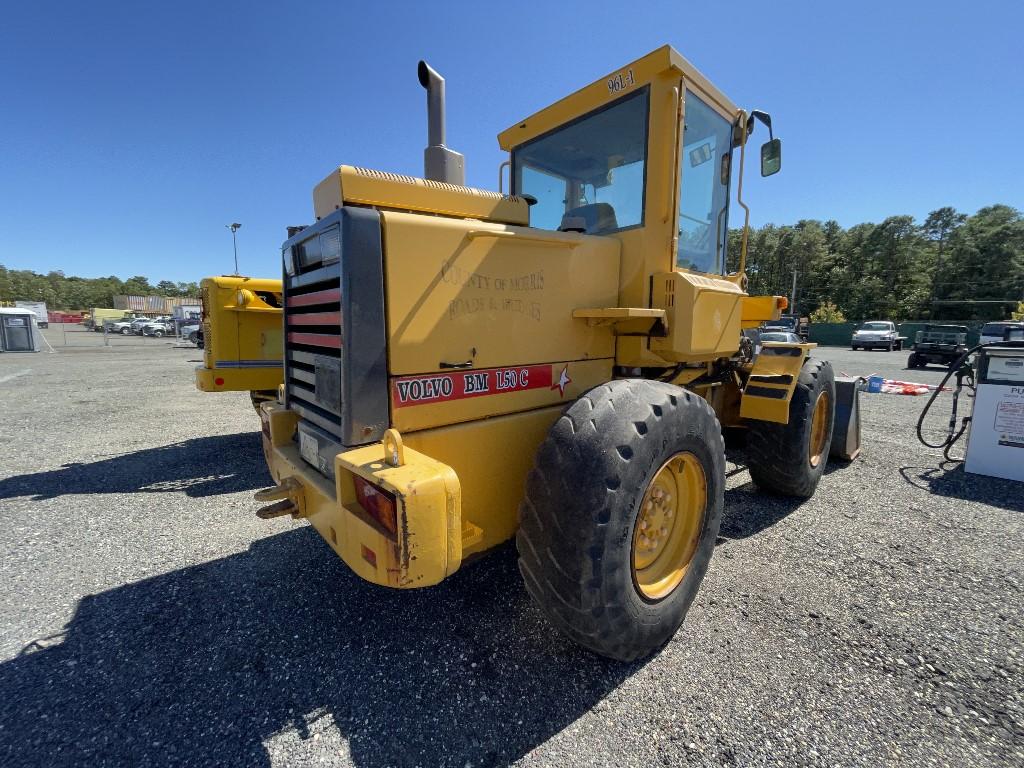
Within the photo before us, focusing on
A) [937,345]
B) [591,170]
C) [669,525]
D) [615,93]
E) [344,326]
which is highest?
[615,93]

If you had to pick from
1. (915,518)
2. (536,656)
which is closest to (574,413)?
(536,656)

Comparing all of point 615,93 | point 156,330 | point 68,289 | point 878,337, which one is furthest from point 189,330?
point 68,289

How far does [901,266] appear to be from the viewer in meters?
58.1

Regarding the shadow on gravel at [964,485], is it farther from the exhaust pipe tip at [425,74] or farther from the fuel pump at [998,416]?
the exhaust pipe tip at [425,74]

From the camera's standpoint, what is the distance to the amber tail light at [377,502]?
5.94 feet

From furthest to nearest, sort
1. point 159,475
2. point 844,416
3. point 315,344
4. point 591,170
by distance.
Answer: point 844,416, point 159,475, point 591,170, point 315,344

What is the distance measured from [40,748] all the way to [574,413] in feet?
8.49

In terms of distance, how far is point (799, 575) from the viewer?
320cm

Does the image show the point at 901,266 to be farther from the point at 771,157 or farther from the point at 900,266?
A: the point at 771,157

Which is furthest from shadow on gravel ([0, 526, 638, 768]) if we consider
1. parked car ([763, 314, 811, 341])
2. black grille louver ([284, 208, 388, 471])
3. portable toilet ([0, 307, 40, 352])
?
portable toilet ([0, 307, 40, 352])

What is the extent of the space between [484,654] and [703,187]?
132 inches

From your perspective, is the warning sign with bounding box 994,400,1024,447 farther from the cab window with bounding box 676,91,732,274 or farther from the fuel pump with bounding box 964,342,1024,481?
the cab window with bounding box 676,91,732,274

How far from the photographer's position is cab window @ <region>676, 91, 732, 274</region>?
10.2 ft

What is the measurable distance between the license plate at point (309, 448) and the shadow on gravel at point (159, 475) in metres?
2.82
